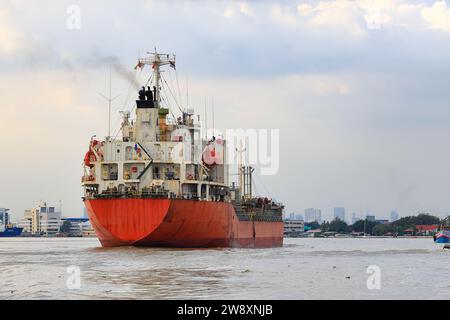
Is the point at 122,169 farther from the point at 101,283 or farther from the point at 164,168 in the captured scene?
the point at 101,283

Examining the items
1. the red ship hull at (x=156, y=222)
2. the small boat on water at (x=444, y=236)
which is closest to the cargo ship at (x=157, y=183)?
the red ship hull at (x=156, y=222)

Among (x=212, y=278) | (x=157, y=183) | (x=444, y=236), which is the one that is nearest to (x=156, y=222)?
(x=157, y=183)

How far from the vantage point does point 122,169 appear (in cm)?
6044

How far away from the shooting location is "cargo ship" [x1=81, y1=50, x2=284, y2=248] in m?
56.9

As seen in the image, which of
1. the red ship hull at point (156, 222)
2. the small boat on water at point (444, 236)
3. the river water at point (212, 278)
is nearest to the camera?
the river water at point (212, 278)

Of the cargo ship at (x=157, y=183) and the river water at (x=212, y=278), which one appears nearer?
the river water at (x=212, y=278)

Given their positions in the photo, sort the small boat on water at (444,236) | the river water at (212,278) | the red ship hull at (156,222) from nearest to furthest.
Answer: the river water at (212,278)
the red ship hull at (156,222)
the small boat on water at (444,236)

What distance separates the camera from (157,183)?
59281 millimetres

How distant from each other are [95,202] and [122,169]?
334cm

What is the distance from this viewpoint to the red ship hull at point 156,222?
2221 inches

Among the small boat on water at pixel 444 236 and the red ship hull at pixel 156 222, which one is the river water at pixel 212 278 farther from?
the small boat on water at pixel 444 236

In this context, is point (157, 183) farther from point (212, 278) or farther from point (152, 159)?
point (212, 278)

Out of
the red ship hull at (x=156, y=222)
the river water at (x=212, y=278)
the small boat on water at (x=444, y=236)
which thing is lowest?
the river water at (x=212, y=278)
